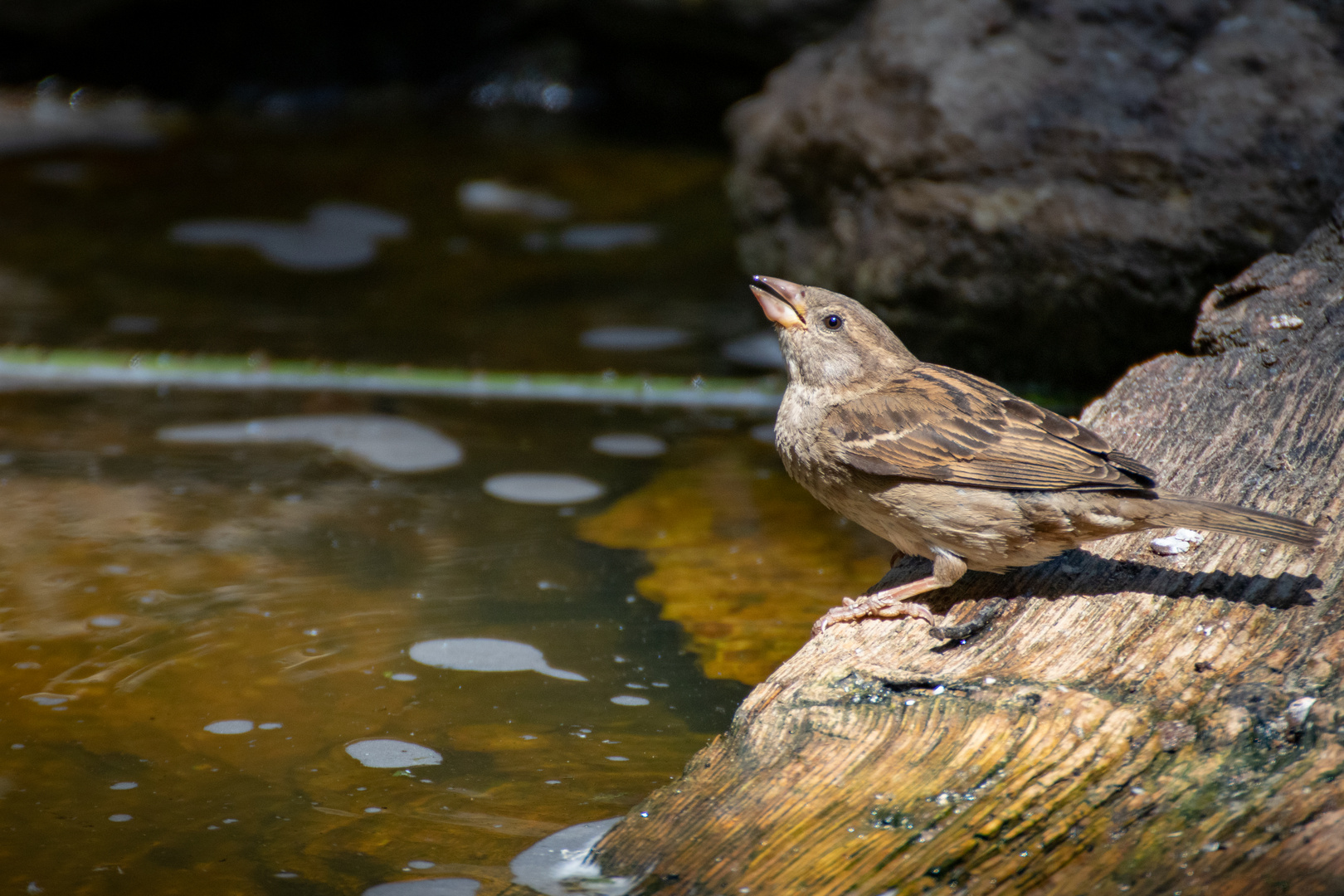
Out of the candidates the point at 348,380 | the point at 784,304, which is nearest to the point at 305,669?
the point at 784,304

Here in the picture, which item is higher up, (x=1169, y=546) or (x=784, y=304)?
(x=784, y=304)

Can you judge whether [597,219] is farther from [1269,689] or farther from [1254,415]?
[1269,689]

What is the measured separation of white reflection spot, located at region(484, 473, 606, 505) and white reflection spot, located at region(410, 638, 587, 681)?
3.90ft

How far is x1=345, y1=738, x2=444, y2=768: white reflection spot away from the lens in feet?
10.2

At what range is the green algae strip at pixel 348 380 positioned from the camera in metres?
6.11

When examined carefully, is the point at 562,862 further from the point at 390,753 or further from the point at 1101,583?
the point at 1101,583

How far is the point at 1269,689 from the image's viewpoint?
262 cm

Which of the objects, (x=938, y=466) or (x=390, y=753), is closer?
(x=390, y=753)

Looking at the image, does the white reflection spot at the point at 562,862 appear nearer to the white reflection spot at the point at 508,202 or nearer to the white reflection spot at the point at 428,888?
the white reflection spot at the point at 428,888

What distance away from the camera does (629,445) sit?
5.58 metres

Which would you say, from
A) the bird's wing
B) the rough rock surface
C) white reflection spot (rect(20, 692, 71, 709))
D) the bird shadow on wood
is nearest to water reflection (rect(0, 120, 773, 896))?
white reflection spot (rect(20, 692, 71, 709))

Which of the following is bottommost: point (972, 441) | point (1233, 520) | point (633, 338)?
point (1233, 520)

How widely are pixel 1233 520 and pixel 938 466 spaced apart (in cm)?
80

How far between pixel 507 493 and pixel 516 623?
113cm
